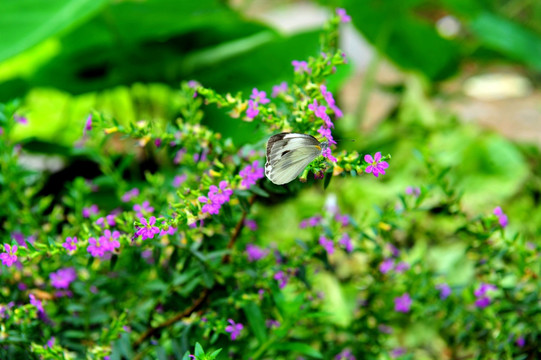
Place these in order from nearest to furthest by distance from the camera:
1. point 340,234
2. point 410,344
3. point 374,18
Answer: point 340,234 → point 410,344 → point 374,18

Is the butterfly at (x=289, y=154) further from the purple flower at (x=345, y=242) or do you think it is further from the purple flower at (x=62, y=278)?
the purple flower at (x=62, y=278)

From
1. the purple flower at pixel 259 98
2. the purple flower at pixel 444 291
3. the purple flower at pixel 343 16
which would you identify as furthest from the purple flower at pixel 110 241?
the purple flower at pixel 444 291

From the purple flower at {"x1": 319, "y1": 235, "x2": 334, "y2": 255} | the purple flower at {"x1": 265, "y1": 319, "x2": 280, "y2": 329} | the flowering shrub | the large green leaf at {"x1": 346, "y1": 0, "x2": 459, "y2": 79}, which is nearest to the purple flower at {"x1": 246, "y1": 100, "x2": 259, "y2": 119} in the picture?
the flowering shrub

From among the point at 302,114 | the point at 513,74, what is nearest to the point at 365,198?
the point at 302,114

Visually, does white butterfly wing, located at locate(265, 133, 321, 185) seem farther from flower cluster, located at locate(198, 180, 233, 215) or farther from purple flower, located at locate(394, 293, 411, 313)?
purple flower, located at locate(394, 293, 411, 313)

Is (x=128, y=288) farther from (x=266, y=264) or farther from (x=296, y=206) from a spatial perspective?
(x=296, y=206)
